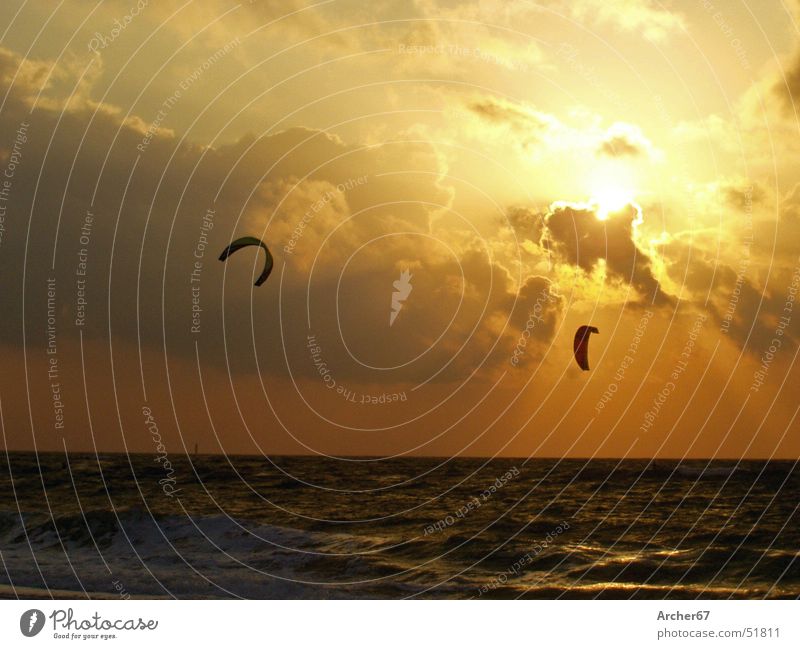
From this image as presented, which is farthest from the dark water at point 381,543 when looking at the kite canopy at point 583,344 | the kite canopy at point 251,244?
the kite canopy at point 251,244

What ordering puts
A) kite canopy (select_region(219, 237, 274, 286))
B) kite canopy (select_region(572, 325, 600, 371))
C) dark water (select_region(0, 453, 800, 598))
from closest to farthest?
kite canopy (select_region(219, 237, 274, 286))
kite canopy (select_region(572, 325, 600, 371))
dark water (select_region(0, 453, 800, 598))

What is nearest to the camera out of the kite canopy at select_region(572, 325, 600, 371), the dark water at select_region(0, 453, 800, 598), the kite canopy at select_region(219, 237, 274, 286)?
the kite canopy at select_region(219, 237, 274, 286)

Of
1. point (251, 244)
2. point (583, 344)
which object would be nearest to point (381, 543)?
point (583, 344)

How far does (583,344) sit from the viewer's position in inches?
762

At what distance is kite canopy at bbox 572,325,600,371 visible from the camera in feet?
61.0

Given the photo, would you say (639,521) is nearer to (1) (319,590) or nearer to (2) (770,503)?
(2) (770,503)

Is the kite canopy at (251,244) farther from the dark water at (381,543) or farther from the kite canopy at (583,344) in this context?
the dark water at (381,543)

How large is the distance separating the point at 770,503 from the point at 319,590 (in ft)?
129

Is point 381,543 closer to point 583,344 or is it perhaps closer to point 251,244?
point 583,344

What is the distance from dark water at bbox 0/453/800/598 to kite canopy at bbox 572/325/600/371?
8.86 m

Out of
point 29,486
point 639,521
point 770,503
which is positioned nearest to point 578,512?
point 639,521

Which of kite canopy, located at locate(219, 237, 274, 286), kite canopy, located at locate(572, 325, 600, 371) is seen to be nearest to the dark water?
kite canopy, located at locate(572, 325, 600, 371)

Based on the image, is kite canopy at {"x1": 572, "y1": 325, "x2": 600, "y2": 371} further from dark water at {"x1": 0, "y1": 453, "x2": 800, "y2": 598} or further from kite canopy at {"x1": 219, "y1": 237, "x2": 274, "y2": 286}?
dark water at {"x1": 0, "y1": 453, "x2": 800, "y2": 598}

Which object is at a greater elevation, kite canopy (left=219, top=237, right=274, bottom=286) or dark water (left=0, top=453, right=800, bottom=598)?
kite canopy (left=219, top=237, right=274, bottom=286)
